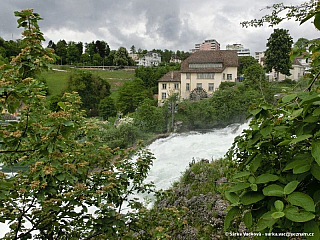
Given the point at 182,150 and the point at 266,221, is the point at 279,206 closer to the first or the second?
the point at 266,221

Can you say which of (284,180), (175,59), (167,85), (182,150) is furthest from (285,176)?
(175,59)

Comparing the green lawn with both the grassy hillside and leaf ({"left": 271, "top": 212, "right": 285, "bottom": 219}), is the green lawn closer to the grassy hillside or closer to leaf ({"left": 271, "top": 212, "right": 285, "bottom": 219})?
the grassy hillside

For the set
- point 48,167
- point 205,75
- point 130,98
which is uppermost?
point 205,75

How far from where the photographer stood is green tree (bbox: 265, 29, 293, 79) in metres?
29.0

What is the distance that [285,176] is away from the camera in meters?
1.15

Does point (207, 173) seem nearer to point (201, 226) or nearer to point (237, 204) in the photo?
point (201, 226)

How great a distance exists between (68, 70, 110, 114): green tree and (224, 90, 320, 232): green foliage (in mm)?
30425

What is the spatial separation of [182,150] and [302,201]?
45.8 feet

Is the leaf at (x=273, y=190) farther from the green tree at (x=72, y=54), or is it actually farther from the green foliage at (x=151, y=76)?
the green tree at (x=72, y=54)

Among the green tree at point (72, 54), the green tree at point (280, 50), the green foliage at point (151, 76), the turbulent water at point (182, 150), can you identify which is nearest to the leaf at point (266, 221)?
the turbulent water at point (182, 150)

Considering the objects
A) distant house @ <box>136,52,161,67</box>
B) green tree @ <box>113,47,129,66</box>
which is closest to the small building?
green tree @ <box>113,47,129,66</box>

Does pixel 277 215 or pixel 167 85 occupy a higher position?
pixel 167 85

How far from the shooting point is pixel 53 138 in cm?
197

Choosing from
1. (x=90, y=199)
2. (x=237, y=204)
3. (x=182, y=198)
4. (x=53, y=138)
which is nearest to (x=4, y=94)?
(x=53, y=138)
